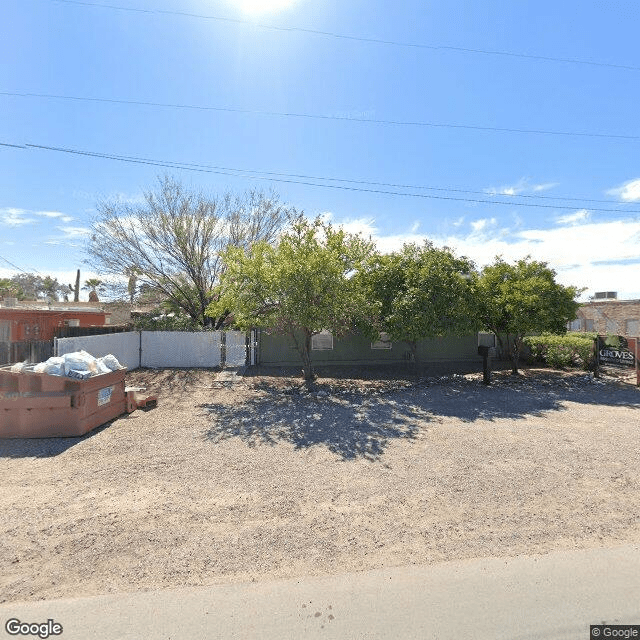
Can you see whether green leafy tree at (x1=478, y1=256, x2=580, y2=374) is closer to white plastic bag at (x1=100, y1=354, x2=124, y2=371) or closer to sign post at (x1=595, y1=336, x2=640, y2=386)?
sign post at (x1=595, y1=336, x2=640, y2=386)

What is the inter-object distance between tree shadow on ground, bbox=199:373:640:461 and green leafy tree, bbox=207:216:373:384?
229 cm

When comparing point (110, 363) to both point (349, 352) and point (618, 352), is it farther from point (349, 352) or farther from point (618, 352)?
point (618, 352)

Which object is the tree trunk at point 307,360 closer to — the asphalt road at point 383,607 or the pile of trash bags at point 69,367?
the pile of trash bags at point 69,367

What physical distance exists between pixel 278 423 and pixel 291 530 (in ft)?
14.2

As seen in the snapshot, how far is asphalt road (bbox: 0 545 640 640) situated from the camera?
2.62 m

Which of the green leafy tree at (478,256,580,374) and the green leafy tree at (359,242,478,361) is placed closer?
the green leafy tree at (359,242,478,361)

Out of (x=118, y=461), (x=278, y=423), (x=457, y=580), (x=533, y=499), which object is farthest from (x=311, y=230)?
(x=457, y=580)

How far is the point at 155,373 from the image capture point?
47.5 feet

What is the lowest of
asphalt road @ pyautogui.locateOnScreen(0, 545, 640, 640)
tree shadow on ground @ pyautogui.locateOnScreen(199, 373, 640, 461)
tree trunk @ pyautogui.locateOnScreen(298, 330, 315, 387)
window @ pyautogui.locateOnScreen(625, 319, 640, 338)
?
asphalt road @ pyautogui.locateOnScreen(0, 545, 640, 640)

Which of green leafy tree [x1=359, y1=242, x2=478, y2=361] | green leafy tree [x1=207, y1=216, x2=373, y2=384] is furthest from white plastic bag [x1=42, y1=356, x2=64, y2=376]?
green leafy tree [x1=359, y1=242, x2=478, y2=361]

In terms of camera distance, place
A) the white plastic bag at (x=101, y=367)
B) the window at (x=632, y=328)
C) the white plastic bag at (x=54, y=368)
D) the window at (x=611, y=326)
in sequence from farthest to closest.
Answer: the window at (x=611, y=326), the window at (x=632, y=328), the white plastic bag at (x=101, y=367), the white plastic bag at (x=54, y=368)

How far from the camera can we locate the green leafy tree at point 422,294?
11.9 m

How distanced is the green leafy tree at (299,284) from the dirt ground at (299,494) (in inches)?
119

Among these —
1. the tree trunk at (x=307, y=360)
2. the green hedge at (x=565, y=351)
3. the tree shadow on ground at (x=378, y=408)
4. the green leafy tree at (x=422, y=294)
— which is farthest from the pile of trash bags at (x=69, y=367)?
the green hedge at (x=565, y=351)
